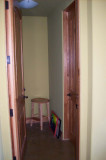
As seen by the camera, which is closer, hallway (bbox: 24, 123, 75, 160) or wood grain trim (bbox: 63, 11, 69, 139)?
hallway (bbox: 24, 123, 75, 160)

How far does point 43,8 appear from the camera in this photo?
345cm

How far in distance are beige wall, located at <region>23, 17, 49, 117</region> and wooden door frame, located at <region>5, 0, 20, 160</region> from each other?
215 centimetres

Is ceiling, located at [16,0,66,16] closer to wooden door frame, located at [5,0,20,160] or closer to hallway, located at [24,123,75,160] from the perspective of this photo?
wooden door frame, located at [5,0,20,160]

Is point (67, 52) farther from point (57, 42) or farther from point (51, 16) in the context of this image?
point (51, 16)

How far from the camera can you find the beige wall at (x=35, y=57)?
4.12 m

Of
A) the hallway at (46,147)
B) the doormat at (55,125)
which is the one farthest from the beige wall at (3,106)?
the doormat at (55,125)

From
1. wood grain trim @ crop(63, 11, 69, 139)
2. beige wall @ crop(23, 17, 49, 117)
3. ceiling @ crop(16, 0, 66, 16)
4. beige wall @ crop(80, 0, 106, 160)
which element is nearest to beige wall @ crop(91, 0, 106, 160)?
beige wall @ crop(80, 0, 106, 160)

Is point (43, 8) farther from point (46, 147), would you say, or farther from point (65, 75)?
point (46, 147)

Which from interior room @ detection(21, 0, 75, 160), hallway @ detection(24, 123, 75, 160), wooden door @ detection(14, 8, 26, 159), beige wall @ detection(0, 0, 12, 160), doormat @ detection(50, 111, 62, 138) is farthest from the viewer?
doormat @ detection(50, 111, 62, 138)

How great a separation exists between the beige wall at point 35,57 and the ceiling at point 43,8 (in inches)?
11.3

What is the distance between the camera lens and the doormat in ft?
11.3

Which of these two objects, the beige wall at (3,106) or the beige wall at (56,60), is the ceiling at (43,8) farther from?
the beige wall at (3,106)

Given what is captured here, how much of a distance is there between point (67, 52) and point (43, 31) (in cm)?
136

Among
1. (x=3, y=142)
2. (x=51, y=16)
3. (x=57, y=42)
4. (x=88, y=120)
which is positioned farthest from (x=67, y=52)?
(x=3, y=142)
